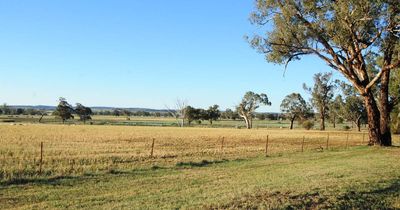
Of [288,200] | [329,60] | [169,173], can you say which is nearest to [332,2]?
[329,60]

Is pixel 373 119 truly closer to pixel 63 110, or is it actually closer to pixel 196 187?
pixel 196 187

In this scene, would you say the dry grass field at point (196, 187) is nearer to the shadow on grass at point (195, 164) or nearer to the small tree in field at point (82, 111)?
the shadow on grass at point (195, 164)

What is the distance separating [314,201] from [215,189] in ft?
10.0

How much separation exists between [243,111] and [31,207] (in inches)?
4870

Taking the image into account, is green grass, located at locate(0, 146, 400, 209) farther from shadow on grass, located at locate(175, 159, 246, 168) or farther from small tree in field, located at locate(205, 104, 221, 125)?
small tree in field, located at locate(205, 104, 221, 125)

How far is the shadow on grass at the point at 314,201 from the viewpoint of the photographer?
1036cm

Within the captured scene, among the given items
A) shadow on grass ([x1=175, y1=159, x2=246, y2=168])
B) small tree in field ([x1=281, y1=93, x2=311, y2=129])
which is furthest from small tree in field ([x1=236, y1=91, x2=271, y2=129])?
shadow on grass ([x1=175, y1=159, x2=246, y2=168])

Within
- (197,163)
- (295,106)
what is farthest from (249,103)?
(197,163)

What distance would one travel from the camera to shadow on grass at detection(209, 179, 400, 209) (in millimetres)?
10359

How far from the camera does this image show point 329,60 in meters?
33.2

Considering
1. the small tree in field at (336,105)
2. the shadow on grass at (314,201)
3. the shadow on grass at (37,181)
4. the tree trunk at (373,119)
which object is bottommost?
the shadow on grass at (37,181)

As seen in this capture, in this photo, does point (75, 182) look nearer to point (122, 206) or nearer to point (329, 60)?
point (122, 206)

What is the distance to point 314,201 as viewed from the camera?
11.1 meters

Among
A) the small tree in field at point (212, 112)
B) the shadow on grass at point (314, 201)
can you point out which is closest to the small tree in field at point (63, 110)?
the small tree in field at point (212, 112)
